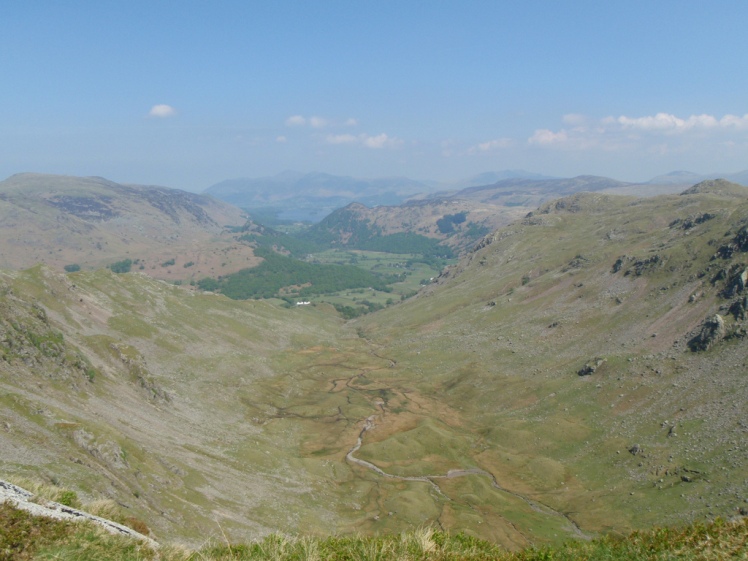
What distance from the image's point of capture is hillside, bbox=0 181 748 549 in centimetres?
7769

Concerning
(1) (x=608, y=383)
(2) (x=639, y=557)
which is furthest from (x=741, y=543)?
(1) (x=608, y=383)

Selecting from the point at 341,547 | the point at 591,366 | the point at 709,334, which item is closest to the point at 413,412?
the point at 591,366

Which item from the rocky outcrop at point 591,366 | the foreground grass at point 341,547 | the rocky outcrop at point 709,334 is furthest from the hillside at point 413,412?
the foreground grass at point 341,547

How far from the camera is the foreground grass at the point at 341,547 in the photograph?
1563 centimetres

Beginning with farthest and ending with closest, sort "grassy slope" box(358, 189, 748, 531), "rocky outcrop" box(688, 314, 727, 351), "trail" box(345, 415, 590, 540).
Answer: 1. "rocky outcrop" box(688, 314, 727, 351)
2. "trail" box(345, 415, 590, 540)
3. "grassy slope" box(358, 189, 748, 531)

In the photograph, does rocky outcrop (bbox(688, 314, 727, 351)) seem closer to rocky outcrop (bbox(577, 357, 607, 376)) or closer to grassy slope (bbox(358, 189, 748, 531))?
grassy slope (bbox(358, 189, 748, 531))

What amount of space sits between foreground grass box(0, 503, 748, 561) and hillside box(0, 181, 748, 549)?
22.0m

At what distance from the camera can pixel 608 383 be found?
13225cm

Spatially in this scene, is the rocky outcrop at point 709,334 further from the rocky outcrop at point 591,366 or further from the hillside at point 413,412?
the rocky outcrop at point 591,366

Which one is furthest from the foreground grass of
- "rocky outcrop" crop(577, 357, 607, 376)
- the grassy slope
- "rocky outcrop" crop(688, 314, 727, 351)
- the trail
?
"rocky outcrop" crop(577, 357, 607, 376)

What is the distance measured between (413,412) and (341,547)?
134 meters

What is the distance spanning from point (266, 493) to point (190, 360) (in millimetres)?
82729

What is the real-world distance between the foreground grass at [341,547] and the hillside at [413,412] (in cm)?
2205

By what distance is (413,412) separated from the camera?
14862cm
